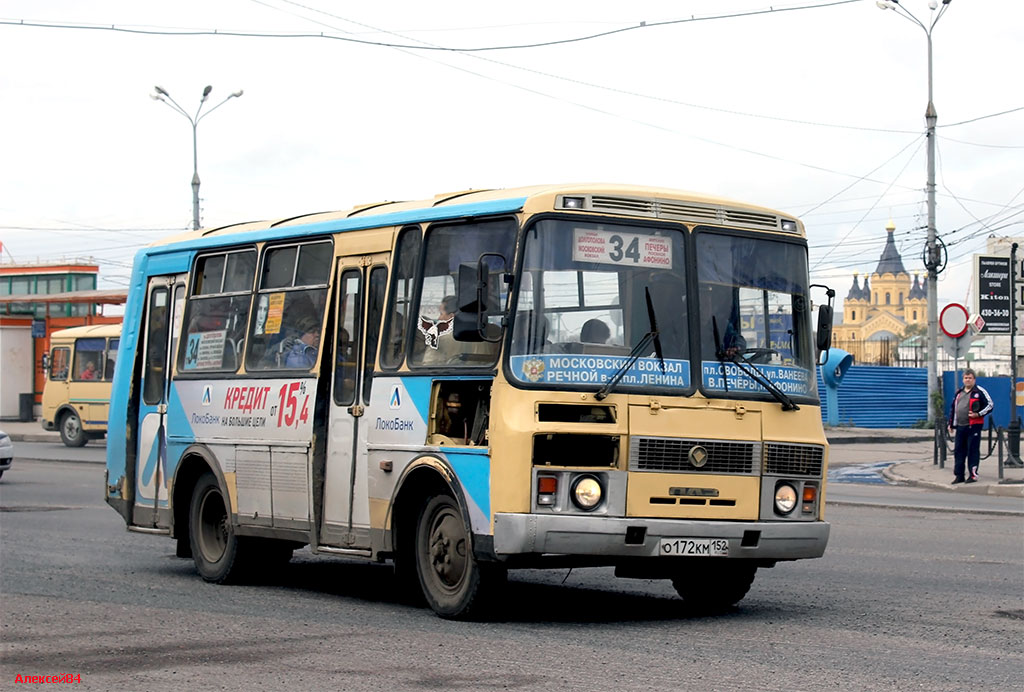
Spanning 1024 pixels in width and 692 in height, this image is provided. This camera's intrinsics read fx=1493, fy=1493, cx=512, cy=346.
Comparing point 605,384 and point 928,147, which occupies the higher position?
point 928,147

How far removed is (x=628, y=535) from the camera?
30.9 feet

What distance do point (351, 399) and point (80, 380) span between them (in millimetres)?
29762

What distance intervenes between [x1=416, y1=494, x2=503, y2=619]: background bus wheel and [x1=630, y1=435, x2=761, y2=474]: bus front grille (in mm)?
1207

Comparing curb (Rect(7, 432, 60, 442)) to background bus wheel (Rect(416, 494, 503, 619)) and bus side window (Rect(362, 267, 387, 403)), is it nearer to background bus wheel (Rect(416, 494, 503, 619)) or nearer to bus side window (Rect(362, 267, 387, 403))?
bus side window (Rect(362, 267, 387, 403))

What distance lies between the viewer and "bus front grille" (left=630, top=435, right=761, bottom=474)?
9492 mm

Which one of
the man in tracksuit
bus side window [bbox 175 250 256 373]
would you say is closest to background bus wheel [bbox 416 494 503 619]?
bus side window [bbox 175 250 256 373]

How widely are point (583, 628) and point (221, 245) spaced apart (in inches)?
217

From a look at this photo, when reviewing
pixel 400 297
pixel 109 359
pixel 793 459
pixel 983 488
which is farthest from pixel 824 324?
pixel 109 359

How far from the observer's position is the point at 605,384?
9.44 m

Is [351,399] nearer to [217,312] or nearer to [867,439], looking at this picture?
[217,312]

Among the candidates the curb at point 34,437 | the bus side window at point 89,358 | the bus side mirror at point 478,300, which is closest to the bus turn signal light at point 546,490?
the bus side mirror at point 478,300

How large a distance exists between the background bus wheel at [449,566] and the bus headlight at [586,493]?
76 centimetres

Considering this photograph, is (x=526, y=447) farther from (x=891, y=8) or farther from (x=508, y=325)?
(x=891, y=8)

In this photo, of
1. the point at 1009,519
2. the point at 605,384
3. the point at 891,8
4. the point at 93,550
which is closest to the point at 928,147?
the point at 891,8
